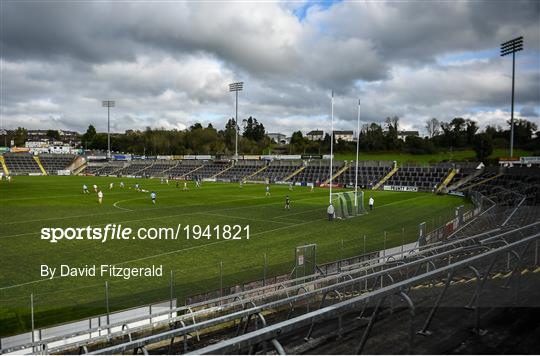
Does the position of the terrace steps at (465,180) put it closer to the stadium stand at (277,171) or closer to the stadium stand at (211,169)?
the stadium stand at (277,171)

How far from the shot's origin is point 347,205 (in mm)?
36062

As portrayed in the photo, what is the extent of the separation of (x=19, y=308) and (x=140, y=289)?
13.4ft

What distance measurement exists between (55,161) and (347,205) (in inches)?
4339

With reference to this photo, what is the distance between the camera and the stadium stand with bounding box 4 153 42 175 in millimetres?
111188

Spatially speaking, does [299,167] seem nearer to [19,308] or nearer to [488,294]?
[19,308]

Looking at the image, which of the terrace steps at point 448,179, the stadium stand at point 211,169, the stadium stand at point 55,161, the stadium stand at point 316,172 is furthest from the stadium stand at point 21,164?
the terrace steps at point 448,179

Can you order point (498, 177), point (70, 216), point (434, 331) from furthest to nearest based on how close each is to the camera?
point (498, 177) → point (70, 216) → point (434, 331)

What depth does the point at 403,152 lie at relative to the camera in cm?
13012

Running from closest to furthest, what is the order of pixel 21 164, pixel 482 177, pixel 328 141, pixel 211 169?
1. pixel 482 177
2. pixel 211 169
3. pixel 21 164
4. pixel 328 141

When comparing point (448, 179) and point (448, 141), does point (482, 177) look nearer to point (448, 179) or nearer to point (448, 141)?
point (448, 179)

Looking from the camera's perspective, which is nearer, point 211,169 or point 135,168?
point 211,169

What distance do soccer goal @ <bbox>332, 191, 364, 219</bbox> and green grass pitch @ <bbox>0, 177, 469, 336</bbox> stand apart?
4.02ft

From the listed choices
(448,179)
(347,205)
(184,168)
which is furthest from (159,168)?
(347,205)

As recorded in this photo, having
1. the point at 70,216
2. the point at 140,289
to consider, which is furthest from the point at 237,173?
the point at 140,289
